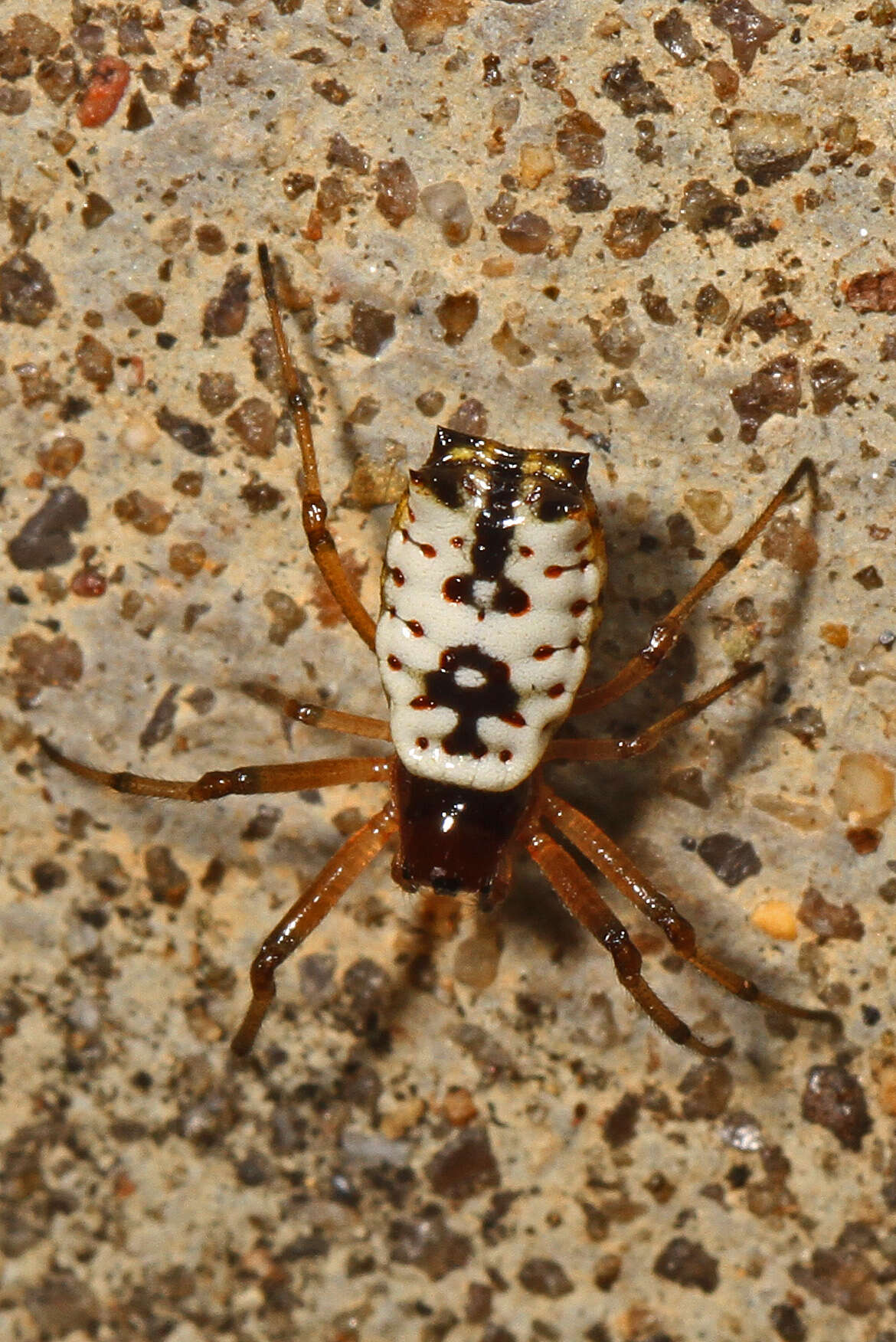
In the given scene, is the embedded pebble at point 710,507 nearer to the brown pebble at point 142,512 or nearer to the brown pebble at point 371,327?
the brown pebble at point 371,327

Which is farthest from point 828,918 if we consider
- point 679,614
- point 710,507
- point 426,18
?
point 426,18

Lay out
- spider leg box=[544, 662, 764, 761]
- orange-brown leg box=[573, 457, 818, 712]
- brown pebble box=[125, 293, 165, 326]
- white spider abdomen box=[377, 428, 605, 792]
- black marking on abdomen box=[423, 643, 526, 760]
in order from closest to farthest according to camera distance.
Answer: white spider abdomen box=[377, 428, 605, 792]
black marking on abdomen box=[423, 643, 526, 760]
orange-brown leg box=[573, 457, 818, 712]
spider leg box=[544, 662, 764, 761]
brown pebble box=[125, 293, 165, 326]

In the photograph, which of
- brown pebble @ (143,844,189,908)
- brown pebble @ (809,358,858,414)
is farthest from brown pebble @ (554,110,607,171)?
brown pebble @ (143,844,189,908)

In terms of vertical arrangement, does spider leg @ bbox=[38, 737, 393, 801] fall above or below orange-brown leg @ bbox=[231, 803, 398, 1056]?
above

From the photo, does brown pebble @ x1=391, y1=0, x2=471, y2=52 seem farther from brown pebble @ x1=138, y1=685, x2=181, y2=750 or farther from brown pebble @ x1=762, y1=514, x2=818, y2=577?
brown pebble @ x1=138, y1=685, x2=181, y2=750

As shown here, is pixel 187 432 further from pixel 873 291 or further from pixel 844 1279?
pixel 844 1279

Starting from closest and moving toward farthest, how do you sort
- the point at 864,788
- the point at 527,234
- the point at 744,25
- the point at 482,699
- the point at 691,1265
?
the point at 482,699 → the point at 744,25 → the point at 527,234 → the point at 864,788 → the point at 691,1265
